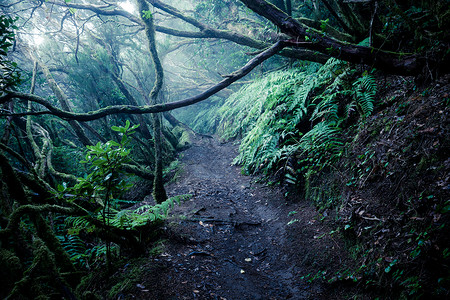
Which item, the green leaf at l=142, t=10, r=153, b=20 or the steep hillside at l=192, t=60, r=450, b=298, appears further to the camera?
the green leaf at l=142, t=10, r=153, b=20

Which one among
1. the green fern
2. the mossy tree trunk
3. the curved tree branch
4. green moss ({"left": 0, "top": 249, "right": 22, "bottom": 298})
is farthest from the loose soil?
the green fern

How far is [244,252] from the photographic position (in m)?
3.11

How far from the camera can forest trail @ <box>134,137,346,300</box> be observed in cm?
221

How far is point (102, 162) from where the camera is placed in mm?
1928

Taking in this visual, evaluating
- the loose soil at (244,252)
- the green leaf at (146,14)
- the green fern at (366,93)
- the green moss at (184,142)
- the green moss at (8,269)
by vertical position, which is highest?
the green leaf at (146,14)

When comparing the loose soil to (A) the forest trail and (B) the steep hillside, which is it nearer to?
(A) the forest trail

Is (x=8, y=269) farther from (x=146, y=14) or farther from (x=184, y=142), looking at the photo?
(x=184, y=142)

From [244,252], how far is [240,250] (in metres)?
0.07

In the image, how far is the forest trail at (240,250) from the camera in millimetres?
2215

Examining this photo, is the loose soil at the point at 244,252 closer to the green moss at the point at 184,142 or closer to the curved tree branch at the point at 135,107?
the curved tree branch at the point at 135,107

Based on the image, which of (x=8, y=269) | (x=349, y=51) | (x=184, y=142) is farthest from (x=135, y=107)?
(x=184, y=142)

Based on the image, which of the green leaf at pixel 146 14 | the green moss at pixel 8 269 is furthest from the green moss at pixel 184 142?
the green moss at pixel 8 269

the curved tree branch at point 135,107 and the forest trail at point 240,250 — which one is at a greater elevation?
the curved tree branch at point 135,107

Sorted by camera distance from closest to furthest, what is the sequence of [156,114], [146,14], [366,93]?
[366,93]
[156,114]
[146,14]
